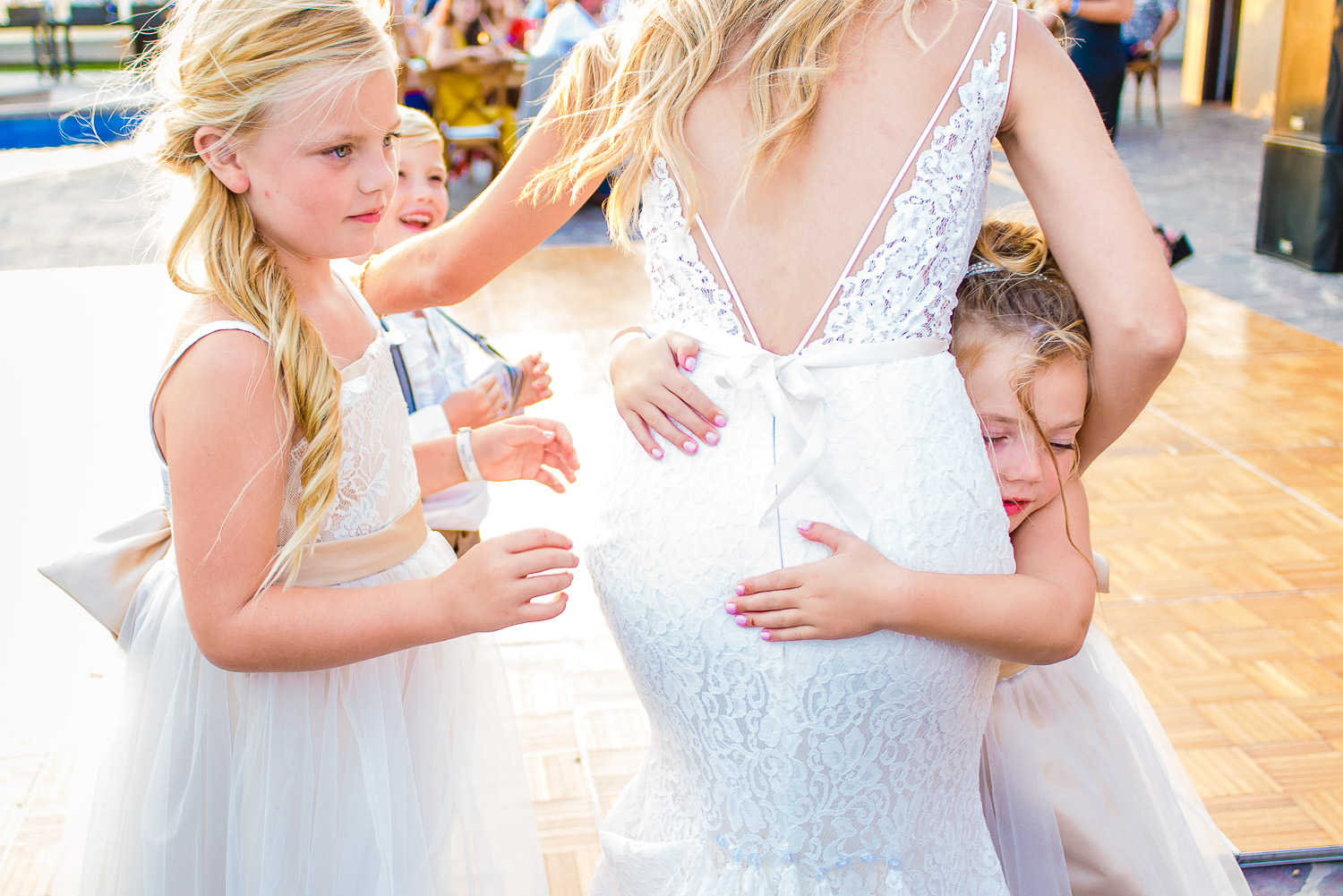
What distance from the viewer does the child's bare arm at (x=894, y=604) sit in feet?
3.87

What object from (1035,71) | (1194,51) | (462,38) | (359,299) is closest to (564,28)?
(462,38)

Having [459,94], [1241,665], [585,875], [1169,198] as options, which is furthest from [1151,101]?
[585,875]

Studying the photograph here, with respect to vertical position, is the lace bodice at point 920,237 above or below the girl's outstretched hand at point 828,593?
above

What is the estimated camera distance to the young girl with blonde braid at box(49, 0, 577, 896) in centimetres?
129

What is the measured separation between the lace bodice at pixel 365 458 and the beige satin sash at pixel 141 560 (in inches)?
0.8

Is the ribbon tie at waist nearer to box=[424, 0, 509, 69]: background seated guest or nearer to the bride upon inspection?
the bride

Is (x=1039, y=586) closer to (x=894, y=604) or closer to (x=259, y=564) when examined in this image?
(x=894, y=604)

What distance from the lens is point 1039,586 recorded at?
4.22 ft

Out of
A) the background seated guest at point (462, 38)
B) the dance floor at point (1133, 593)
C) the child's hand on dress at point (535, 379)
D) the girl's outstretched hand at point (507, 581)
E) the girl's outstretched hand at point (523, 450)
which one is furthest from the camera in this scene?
the background seated guest at point (462, 38)

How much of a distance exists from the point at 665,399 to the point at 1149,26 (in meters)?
13.2

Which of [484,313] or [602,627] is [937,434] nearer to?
[602,627]

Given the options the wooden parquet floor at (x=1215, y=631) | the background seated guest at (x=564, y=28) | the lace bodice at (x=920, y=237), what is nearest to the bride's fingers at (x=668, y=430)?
the lace bodice at (x=920, y=237)

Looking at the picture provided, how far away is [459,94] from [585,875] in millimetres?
8219

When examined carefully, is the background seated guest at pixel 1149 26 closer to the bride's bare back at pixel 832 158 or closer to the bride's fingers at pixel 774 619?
the bride's bare back at pixel 832 158
